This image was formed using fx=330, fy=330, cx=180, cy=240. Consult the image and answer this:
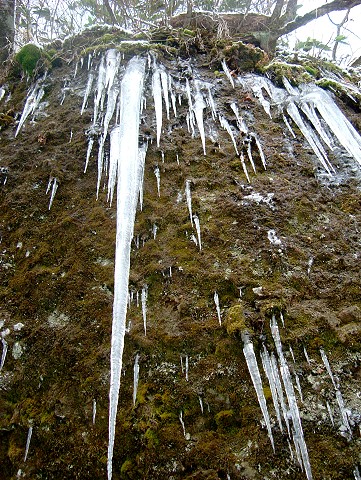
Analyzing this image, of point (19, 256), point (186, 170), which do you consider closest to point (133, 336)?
point (19, 256)

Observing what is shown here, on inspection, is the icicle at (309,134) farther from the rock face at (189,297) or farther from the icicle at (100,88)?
the icicle at (100,88)

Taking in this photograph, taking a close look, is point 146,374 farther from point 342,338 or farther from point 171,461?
point 342,338

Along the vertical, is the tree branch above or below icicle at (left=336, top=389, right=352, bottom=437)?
above

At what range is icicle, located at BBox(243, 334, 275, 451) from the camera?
158 centimetres

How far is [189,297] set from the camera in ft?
6.53

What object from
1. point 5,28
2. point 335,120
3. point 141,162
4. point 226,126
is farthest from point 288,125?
point 5,28

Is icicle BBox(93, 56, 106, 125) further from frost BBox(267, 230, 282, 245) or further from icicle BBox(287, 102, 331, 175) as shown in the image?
frost BBox(267, 230, 282, 245)

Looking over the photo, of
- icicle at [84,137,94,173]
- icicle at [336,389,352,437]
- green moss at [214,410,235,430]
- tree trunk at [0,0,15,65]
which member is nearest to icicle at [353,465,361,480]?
icicle at [336,389,352,437]

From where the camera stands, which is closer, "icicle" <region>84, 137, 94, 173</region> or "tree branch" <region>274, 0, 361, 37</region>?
"icicle" <region>84, 137, 94, 173</region>

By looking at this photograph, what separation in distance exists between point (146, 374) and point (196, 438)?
406 mm

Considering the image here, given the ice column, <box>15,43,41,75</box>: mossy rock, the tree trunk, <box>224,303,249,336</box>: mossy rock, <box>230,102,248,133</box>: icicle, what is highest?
the tree trunk

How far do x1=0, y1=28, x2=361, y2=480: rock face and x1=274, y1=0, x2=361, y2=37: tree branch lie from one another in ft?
5.67

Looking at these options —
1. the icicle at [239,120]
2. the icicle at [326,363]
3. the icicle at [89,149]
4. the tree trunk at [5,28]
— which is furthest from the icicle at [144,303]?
the tree trunk at [5,28]

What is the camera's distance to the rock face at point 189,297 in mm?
1626
